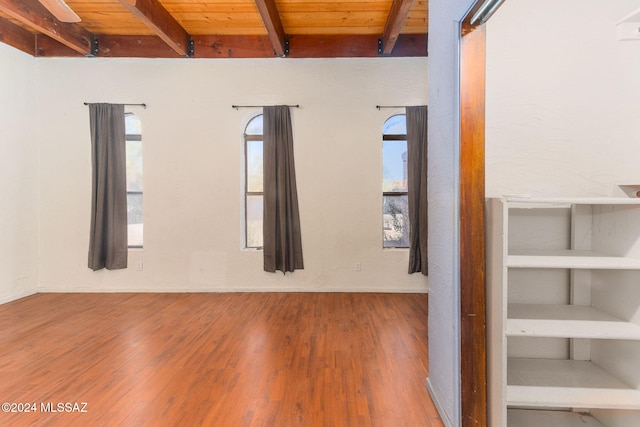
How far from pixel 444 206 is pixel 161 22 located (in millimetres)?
3610

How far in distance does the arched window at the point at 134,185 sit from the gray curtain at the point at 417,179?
11.9 feet

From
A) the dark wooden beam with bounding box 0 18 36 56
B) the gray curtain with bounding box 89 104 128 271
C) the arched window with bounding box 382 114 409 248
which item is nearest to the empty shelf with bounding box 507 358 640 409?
the arched window with bounding box 382 114 409 248

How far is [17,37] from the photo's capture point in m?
4.03

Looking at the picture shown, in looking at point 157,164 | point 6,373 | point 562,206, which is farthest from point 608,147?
point 157,164

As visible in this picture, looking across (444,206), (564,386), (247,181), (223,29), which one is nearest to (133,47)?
(223,29)

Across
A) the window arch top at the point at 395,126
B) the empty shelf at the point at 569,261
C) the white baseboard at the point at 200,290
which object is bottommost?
the white baseboard at the point at 200,290

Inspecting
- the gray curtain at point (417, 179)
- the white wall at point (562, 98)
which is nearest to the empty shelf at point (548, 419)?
the white wall at point (562, 98)

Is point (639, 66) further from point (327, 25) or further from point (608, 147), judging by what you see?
point (327, 25)

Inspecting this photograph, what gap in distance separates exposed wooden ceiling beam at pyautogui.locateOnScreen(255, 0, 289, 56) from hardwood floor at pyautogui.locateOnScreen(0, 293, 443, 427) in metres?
3.06

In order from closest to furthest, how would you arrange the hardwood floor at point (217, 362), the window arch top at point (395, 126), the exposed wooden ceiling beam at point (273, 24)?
1. the hardwood floor at point (217, 362)
2. the exposed wooden ceiling beam at point (273, 24)
3. the window arch top at point (395, 126)

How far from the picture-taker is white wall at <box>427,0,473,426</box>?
157 cm

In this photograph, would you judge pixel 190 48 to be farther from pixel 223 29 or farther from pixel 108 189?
pixel 108 189

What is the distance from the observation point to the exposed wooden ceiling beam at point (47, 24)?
10.5ft

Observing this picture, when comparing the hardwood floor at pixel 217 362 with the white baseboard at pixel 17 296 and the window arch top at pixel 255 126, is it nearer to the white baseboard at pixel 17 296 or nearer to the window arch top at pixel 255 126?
the white baseboard at pixel 17 296
